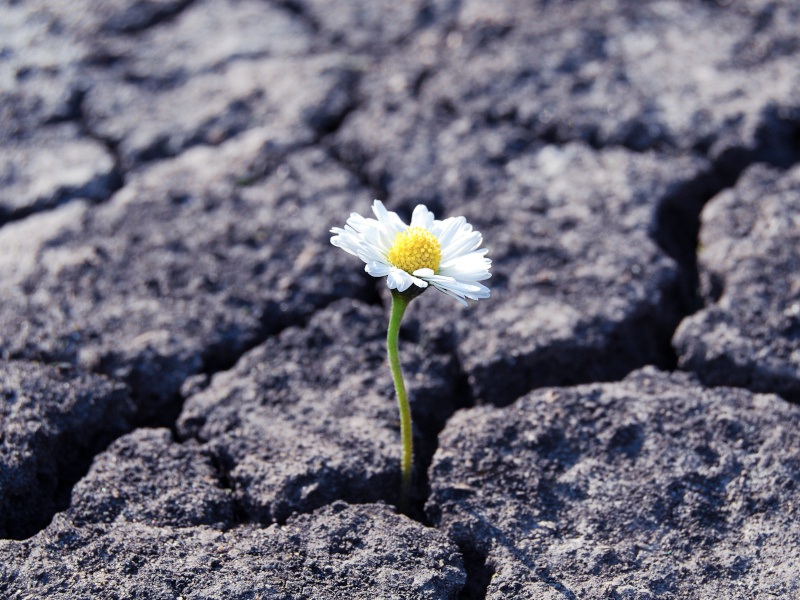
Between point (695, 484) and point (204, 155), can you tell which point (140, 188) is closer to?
point (204, 155)

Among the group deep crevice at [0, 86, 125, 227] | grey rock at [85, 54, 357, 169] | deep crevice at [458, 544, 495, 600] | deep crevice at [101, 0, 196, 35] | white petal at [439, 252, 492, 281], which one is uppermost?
deep crevice at [101, 0, 196, 35]

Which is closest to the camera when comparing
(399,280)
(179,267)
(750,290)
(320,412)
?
(399,280)

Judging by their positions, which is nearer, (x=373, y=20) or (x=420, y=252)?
(x=420, y=252)

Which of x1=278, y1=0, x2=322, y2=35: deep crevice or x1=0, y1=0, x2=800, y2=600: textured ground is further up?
x1=278, y1=0, x2=322, y2=35: deep crevice

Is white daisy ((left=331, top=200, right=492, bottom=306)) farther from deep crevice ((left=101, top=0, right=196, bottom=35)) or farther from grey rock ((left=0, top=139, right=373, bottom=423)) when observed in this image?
deep crevice ((left=101, top=0, right=196, bottom=35))

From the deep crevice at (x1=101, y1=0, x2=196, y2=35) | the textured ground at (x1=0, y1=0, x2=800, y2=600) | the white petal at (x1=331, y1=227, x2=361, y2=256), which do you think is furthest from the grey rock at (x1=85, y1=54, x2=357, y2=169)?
the white petal at (x1=331, y1=227, x2=361, y2=256)

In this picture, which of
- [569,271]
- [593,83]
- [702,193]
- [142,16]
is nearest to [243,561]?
[569,271]

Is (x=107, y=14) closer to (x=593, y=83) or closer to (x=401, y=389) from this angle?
(x=593, y=83)
